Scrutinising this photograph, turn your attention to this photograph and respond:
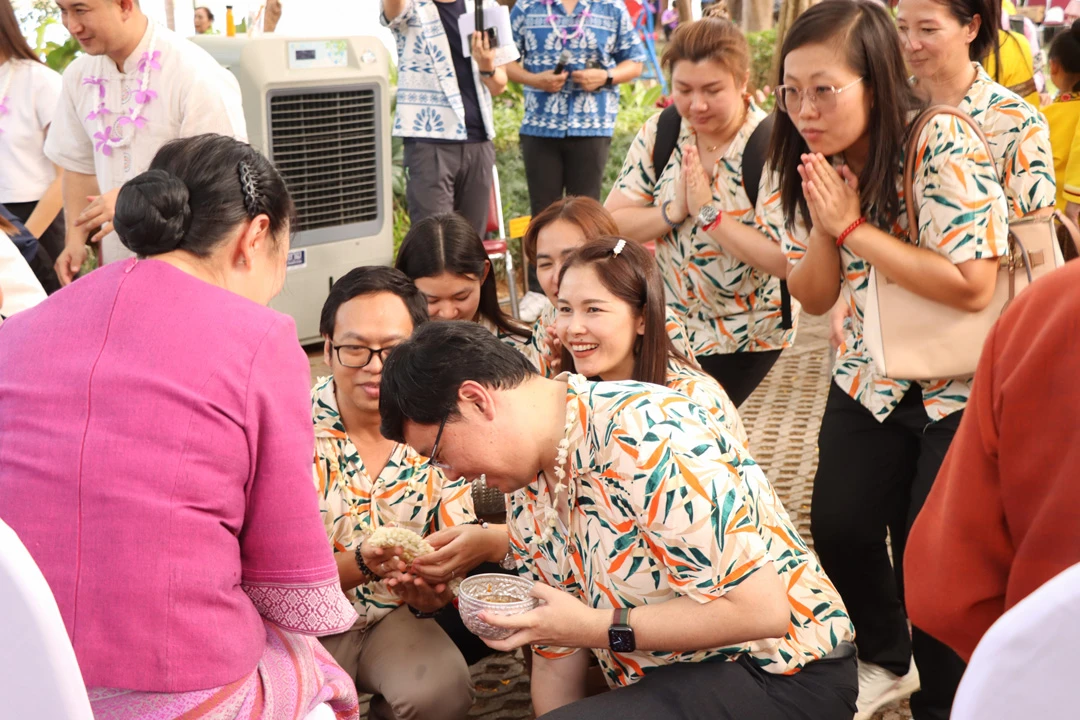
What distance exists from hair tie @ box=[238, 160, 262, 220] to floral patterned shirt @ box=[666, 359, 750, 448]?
1.20m

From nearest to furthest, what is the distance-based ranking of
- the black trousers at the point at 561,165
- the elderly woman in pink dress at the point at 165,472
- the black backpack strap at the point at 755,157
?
the elderly woman in pink dress at the point at 165,472 → the black backpack strap at the point at 755,157 → the black trousers at the point at 561,165

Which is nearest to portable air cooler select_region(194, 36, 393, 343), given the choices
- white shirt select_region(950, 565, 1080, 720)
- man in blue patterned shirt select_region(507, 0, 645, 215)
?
man in blue patterned shirt select_region(507, 0, 645, 215)

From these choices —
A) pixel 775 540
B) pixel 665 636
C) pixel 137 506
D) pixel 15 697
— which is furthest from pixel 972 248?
pixel 15 697

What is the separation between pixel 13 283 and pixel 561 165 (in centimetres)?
351

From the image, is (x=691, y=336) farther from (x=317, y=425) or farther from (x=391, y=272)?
(x=317, y=425)

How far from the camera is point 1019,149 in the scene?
2787 millimetres

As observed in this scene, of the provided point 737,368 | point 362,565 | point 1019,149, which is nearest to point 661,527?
point 362,565

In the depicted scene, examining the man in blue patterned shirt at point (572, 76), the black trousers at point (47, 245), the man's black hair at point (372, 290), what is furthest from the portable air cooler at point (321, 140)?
the man's black hair at point (372, 290)

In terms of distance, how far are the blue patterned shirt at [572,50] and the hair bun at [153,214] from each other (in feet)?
13.7

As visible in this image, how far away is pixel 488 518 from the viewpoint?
10.9 ft

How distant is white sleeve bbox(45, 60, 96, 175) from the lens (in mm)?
4059

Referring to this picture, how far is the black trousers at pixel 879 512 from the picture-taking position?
2.58m

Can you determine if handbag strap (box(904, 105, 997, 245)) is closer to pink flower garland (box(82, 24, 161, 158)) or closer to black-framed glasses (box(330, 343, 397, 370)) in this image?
black-framed glasses (box(330, 343, 397, 370))

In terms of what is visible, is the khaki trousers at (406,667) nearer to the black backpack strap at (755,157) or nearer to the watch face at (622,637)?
the watch face at (622,637)
